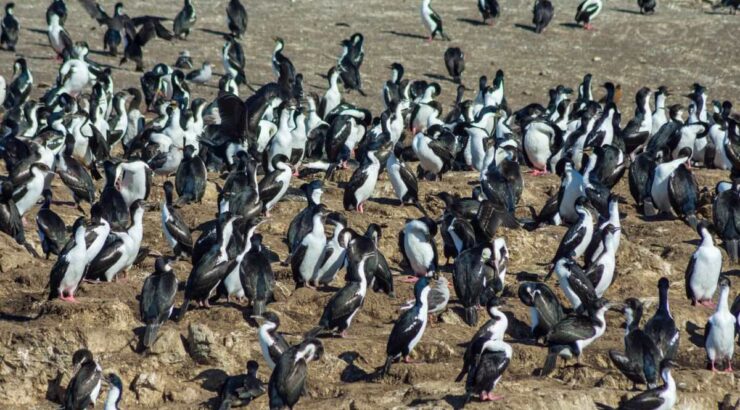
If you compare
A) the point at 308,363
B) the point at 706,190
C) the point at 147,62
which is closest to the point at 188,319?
the point at 308,363

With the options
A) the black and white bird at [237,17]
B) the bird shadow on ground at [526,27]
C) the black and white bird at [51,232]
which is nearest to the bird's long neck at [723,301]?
the black and white bird at [51,232]

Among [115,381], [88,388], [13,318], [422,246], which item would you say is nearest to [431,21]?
[422,246]

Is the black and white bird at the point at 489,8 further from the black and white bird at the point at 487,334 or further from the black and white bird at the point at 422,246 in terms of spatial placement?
the black and white bird at the point at 487,334

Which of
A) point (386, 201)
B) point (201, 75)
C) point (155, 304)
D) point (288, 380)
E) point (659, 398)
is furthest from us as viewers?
point (201, 75)

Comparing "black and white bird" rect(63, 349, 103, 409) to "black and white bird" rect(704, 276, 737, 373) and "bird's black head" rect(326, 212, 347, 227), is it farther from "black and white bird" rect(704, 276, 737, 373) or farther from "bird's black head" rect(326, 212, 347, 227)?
"black and white bird" rect(704, 276, 737, 373)

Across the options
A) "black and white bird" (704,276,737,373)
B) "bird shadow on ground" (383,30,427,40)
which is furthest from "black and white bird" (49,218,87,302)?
"bird shadow on ground" (383,30,427,40)

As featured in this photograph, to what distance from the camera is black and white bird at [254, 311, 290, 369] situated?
14.8 m

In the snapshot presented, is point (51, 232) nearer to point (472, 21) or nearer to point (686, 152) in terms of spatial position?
point (686, 152)

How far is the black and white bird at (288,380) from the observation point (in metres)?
14.0

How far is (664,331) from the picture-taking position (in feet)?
51.6

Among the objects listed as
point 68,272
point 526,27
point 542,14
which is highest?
point 68,272

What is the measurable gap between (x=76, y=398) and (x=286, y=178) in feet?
22.7

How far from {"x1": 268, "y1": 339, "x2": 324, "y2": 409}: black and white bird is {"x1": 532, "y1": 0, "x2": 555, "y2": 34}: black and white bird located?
914 inches

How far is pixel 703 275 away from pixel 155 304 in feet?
20.3
